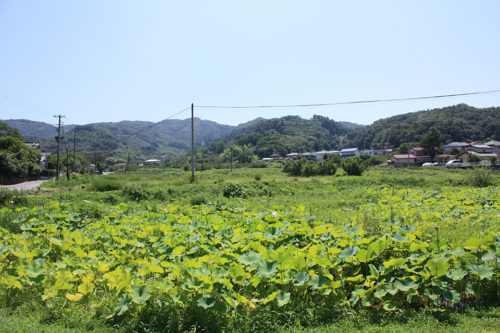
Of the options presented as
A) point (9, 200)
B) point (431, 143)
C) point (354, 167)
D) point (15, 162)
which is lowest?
point (9, 200)

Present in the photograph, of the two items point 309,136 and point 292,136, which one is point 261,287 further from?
point 309,136

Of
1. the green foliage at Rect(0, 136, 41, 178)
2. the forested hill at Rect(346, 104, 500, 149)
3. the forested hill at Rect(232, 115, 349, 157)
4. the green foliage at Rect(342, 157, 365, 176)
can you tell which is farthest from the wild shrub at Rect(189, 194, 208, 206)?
the forested hill at Rect(232, 115, 349, 157)

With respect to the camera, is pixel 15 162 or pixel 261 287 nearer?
pixel 261 287

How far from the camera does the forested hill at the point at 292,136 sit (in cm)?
8712

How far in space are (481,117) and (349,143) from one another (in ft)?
133

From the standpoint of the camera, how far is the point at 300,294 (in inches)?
120

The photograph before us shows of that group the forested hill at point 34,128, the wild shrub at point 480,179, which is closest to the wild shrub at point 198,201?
the wild shrub at point 480,179

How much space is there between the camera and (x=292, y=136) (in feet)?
329

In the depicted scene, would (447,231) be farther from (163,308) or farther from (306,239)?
(163,308)

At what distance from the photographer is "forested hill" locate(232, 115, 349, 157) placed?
87.1 m

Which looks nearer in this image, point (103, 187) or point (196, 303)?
point (196, 303)

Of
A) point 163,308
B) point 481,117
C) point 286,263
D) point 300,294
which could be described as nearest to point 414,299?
point 300,294

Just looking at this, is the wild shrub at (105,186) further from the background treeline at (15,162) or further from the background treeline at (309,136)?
the background treeline at (15,162)

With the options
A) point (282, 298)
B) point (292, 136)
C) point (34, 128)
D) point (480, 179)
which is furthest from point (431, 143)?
point (34, 128)
